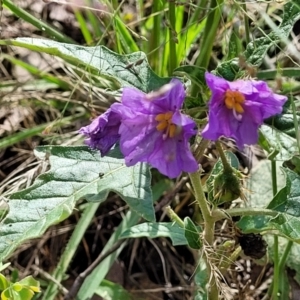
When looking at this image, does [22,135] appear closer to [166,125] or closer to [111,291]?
[111,291]

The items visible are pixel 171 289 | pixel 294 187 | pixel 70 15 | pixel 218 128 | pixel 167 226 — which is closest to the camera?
pixel 218 128

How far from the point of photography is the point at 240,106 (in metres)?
1.12

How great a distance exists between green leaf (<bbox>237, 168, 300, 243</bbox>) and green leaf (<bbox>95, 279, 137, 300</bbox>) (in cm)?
46

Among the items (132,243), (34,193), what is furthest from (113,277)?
(34,193)

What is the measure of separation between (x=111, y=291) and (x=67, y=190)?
458mm

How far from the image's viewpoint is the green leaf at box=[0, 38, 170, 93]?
4.30 ft

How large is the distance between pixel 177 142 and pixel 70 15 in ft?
4.53

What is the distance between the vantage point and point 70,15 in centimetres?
238

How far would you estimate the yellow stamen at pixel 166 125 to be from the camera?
1133 millimetres

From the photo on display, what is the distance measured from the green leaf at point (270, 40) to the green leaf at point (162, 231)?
0.40m

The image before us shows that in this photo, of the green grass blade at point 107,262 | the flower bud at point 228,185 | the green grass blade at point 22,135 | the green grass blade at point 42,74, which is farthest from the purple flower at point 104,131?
the green grass blade at point 42,74

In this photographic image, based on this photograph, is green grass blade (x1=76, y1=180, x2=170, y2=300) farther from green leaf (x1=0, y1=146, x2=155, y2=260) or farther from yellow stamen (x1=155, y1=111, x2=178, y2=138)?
yellow stamen (x1=155, y1=111, x2=178, y2=138)

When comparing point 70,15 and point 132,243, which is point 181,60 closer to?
point 132,243

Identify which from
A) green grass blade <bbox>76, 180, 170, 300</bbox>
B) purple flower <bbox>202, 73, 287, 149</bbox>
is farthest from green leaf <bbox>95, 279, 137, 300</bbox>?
purple flower <bbox>202, 73, 287, 149</bbox>
